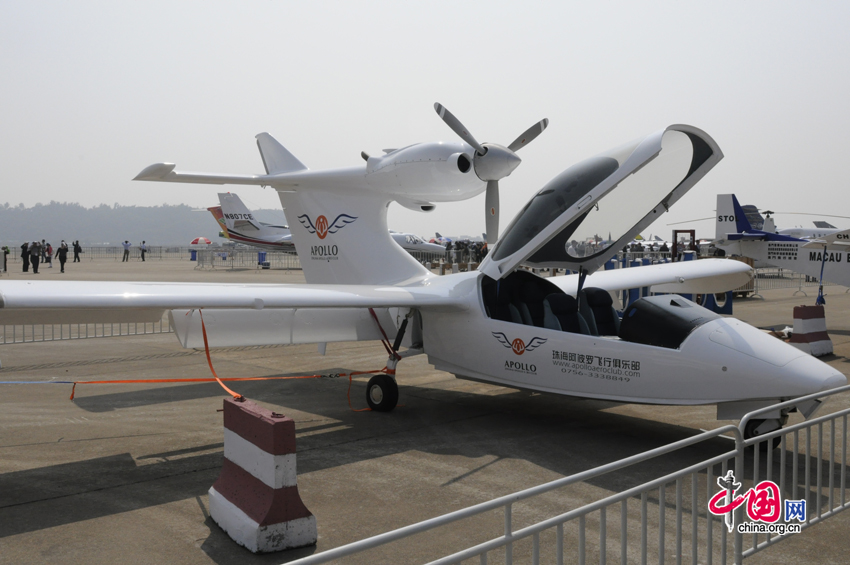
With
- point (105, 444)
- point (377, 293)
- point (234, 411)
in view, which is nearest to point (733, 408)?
point (377, 293)

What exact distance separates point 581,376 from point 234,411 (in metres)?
3.83

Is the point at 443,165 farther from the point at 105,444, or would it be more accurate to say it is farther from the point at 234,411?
the point at 105,444

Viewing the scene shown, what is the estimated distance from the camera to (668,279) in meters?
11.0

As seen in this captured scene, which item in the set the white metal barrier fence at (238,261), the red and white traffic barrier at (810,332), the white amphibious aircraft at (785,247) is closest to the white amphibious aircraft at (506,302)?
the red and white traffic barrier at (810,332)

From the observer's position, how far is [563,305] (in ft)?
25.9

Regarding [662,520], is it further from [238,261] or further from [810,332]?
[238,261]

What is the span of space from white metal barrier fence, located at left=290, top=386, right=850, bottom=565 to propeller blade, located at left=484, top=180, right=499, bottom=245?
3.97 meters

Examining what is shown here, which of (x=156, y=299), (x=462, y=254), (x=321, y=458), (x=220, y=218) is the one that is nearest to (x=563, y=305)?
(x=321, y=458)

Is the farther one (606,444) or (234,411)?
(606,444)

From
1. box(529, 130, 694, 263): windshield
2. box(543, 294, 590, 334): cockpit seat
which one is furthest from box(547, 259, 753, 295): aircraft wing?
box(543, 294, 590, 334): cockpit seat

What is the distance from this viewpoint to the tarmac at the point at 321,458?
487 cm

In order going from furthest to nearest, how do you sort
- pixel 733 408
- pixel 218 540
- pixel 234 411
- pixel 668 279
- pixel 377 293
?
pixel 668 279
pixel 377 293
pixel 733 408
pixel 234 411
pixel 218 540

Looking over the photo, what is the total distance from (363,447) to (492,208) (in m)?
3.46

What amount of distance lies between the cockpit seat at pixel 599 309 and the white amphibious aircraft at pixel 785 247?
11.2m
